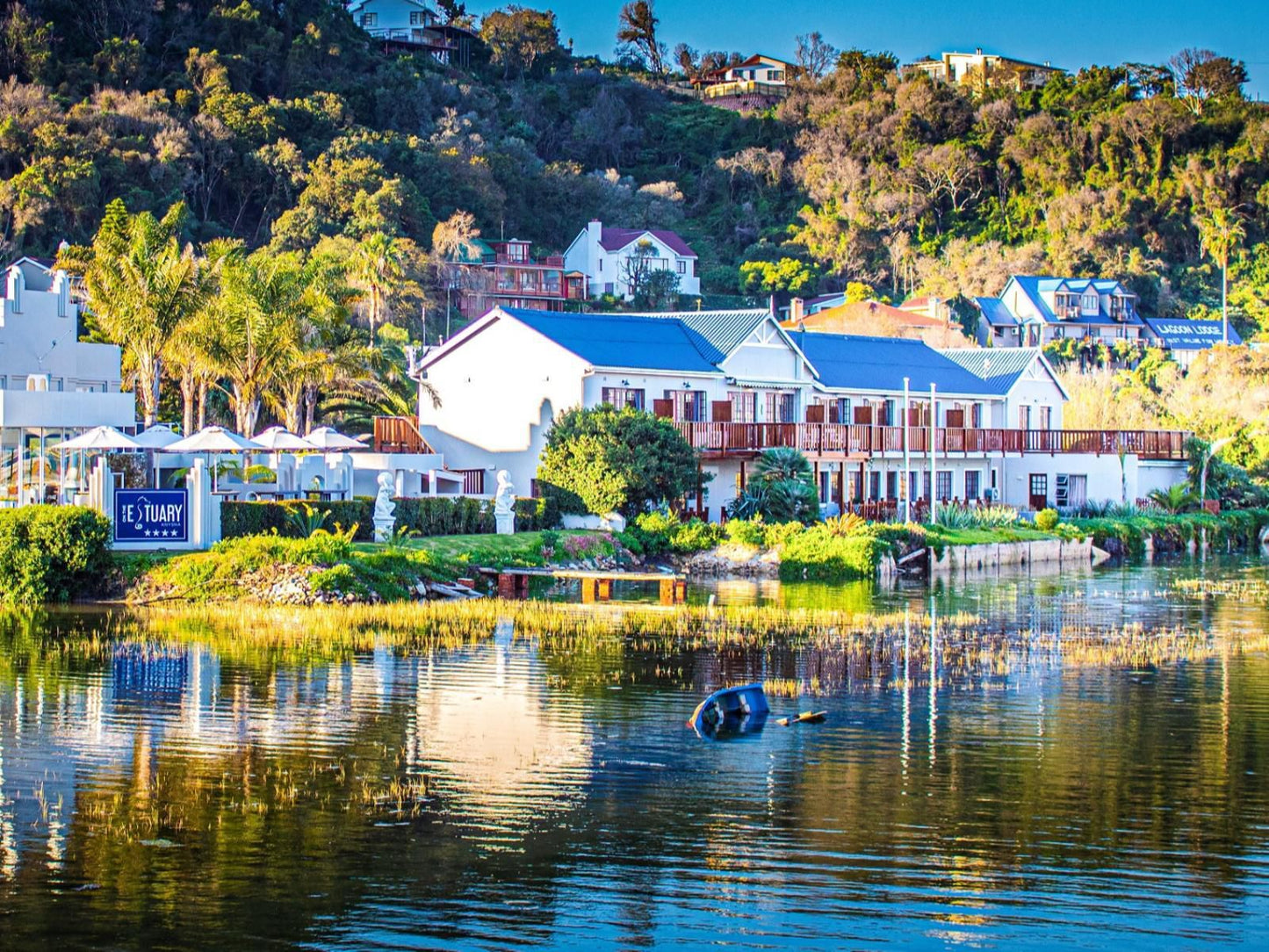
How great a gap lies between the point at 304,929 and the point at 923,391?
55342 millimetres

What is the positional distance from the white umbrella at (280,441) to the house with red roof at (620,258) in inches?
2938

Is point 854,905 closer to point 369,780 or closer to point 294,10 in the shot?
point 369,780

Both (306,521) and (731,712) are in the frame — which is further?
(306,521)

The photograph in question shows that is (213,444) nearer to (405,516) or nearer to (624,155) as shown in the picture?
(405,516)

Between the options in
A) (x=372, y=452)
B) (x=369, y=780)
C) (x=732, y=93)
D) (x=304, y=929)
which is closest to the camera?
(x=304, y=929)

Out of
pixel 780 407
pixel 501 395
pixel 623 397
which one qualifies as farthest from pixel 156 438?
pixel 780 407

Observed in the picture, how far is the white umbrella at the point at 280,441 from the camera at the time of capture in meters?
44.4

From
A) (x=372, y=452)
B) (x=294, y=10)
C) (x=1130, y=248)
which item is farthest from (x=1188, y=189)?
(x=372, y=452)

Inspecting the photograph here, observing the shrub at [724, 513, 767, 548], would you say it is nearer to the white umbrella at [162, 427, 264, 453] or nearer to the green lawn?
the green lawn

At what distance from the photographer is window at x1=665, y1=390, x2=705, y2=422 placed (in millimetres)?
57688

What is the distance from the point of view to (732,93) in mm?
186625

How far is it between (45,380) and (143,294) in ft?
27.5

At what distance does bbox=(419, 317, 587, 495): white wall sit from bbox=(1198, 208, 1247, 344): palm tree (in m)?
93.4

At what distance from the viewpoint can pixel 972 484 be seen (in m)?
66.8
